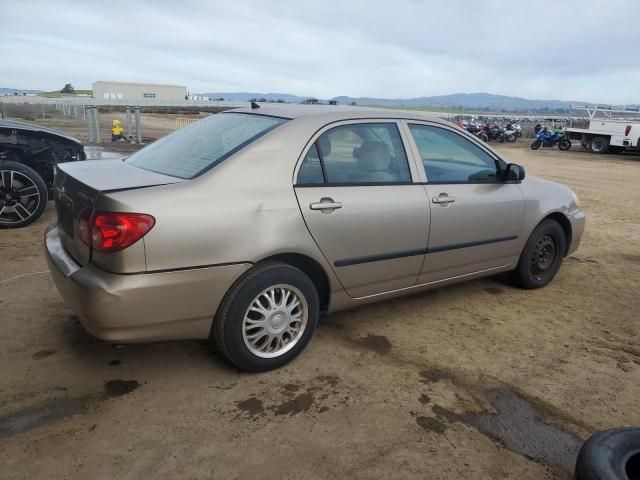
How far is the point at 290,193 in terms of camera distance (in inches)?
120

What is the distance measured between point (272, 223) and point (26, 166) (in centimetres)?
477

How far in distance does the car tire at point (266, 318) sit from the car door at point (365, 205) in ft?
0.95

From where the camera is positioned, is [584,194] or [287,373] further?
[584,194]

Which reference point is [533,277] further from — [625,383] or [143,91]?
[143,91]

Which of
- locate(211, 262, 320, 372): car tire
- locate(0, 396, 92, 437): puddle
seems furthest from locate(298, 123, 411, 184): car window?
locate(0, 396, 92, 437): puddle

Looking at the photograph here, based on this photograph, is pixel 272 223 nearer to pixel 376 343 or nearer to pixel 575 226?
pixel 376 343

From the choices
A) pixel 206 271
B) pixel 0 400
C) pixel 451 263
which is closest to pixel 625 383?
pixel 451 263

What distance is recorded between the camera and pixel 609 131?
21.5m

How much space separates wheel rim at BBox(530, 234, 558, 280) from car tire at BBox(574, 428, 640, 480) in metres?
2.57

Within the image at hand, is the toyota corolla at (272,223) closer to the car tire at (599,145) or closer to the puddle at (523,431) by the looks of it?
the puddle at (523,431)

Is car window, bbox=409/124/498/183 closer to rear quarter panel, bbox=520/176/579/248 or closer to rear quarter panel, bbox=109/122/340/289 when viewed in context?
rear quarter panel, bbox=520/176/579/248

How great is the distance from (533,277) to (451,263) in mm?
1255

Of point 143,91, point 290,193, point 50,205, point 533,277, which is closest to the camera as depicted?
point 290,193

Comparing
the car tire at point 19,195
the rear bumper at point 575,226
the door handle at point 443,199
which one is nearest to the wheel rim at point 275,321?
the door handle at point 443,199
